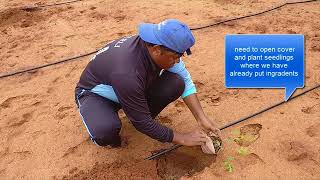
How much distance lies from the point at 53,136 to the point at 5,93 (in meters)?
0.95

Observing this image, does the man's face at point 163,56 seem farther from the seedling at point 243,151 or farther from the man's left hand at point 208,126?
the seedling at point 243,151

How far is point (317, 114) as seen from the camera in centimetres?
331

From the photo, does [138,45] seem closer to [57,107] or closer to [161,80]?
[161,80]

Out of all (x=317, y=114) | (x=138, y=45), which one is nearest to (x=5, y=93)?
(x=138, y=45)

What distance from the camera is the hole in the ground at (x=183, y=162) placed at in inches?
113

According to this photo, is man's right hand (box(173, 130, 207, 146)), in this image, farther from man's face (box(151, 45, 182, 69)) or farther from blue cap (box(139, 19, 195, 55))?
blue cap (box(139, 19, 195, 55))

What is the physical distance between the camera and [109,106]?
9.46 ft

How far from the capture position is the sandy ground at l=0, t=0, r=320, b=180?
288 centimetres

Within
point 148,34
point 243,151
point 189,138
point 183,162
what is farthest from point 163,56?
point 243,151

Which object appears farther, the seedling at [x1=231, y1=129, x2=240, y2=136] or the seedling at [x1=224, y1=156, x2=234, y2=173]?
the seedling at [x1=231, y1=129, x2=240, y2=136]

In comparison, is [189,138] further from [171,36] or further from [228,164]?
[171,36]

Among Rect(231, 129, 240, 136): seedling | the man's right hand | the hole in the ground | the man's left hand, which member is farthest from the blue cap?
Rect(231, 129, 240, 136): seedling

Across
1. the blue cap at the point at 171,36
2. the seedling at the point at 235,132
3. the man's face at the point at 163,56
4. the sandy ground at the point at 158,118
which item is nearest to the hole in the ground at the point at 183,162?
the sandy ground at the point at 158,118

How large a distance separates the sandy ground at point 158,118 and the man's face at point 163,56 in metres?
0.85
